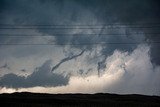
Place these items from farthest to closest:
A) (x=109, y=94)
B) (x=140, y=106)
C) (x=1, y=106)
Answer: (x=109, y=94) → (x=140, y=106) → (x=1, y=106)

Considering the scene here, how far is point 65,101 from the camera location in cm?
9369

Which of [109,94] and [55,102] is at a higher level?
[109,94]

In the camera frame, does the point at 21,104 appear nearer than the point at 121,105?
Yes

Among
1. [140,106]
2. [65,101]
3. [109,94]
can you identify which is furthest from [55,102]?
[109,94]

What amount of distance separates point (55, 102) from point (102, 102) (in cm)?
1573

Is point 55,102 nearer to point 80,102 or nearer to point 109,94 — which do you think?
point 80,102

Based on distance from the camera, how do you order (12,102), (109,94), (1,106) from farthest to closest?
1. (109,94)
2. (12,102)
3. (1,106)

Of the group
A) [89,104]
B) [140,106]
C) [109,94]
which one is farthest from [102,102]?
[109,94]

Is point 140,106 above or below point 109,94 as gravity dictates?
below

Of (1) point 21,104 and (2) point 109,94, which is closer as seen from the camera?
(1) point 21,104

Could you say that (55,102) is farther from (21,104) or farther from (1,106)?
(1,106)

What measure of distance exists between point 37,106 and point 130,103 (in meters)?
30.5

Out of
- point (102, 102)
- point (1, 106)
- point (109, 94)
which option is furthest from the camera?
point (109, 94)

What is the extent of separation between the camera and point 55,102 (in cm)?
9350
